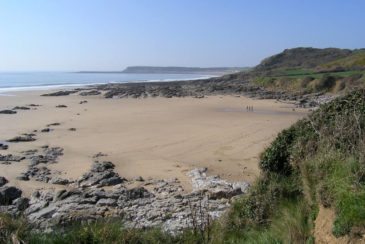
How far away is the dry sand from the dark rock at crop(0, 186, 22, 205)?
40.5 inches

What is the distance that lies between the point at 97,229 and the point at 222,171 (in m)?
7.68

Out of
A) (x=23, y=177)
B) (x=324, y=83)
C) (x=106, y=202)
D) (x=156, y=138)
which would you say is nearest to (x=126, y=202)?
(x=106, y=202)

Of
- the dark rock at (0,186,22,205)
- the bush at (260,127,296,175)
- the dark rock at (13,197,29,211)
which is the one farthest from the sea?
the bush at (260,127,296,175)

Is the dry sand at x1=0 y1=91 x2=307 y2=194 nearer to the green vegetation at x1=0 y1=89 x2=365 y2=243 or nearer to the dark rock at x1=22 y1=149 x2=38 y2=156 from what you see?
the dark rock at x1=22 y1=149 x2=38 y2=156

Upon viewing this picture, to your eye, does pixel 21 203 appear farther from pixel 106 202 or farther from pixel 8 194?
pixel 106 202

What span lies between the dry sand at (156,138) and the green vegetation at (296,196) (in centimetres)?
387

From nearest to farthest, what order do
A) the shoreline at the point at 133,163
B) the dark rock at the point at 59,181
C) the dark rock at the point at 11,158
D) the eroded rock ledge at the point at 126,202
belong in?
the eroded rock ledge at the point at 126,202 → the shoreline at the point at 133,163 → the dark rock at the point at 59,181 → the dark rock at the point at 11,158

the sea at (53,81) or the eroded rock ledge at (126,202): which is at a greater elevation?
the eroded rock ledge at (126,202)

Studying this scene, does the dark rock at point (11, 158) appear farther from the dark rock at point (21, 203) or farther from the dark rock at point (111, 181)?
the dark rock at point (21, 203)

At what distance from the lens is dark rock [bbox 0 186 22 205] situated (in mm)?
10422

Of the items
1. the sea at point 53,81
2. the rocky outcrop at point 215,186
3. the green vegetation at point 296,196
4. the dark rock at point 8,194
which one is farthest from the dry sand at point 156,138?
the sea at point 53,81

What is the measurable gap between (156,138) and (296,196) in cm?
1299

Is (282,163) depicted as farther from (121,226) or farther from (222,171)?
(222,171)

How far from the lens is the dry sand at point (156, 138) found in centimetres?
1420
